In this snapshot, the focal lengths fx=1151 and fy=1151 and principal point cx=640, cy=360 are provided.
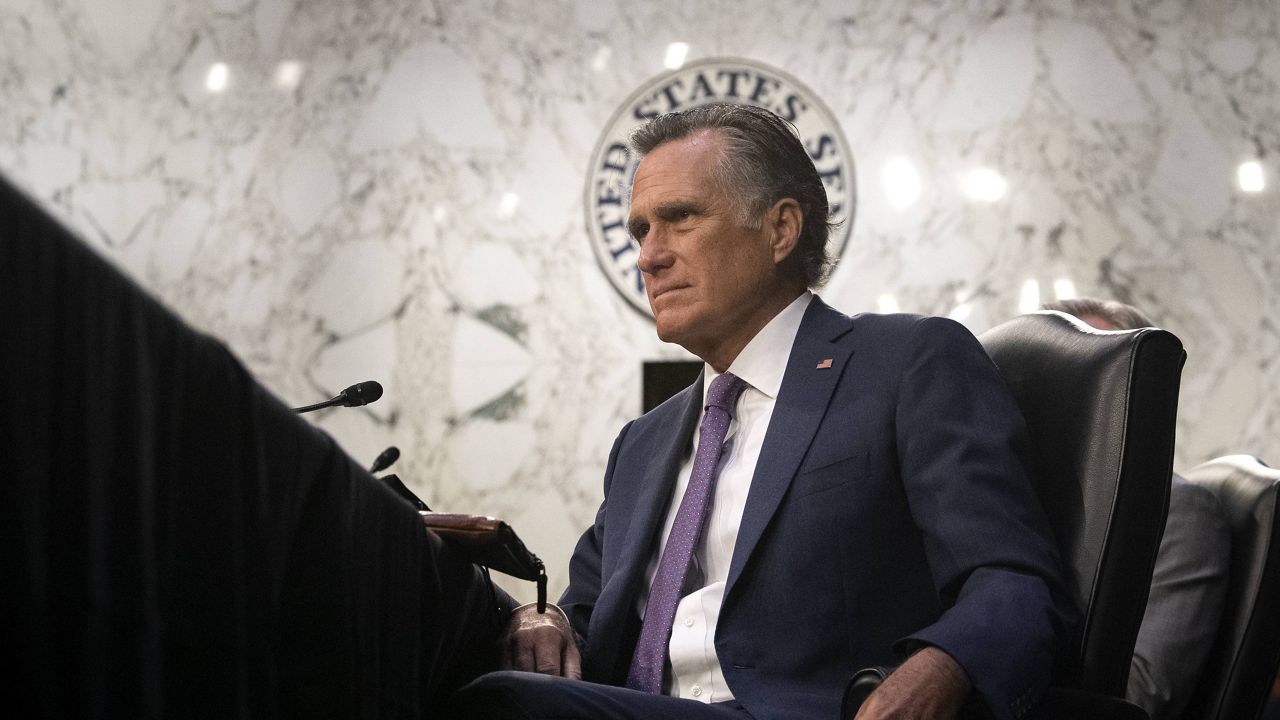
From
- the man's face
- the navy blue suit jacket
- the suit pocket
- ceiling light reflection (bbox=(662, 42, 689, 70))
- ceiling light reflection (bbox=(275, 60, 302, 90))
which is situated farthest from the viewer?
ceiling light reflection (bbox=(275, 60, 302, 90))

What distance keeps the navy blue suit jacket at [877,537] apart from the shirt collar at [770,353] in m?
0.09

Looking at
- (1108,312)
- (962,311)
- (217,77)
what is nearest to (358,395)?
(1108,312)

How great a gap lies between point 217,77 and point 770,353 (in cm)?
294

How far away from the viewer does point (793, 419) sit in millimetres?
1396

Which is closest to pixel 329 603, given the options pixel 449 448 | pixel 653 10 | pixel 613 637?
pixel 613 637

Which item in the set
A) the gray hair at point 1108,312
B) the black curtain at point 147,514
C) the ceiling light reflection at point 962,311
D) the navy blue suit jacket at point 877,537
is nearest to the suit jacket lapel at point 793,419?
the navy blue suit jacket at point 877,537

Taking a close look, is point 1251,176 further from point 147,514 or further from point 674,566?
point 147,514

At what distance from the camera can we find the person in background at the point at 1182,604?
5.46 feet

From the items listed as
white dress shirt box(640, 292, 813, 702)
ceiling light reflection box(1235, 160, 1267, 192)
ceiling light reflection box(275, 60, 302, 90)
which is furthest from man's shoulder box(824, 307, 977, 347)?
ceiling light reflection box(275, 60, 302, 90)

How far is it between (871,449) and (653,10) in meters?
2.87

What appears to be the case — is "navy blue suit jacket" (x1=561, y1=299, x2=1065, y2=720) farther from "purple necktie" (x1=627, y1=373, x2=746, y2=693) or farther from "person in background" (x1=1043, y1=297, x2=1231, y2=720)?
"person in background" (x1=1043, y1=297, x2=1231, y2=720)

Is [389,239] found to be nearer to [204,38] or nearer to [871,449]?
[204,38]

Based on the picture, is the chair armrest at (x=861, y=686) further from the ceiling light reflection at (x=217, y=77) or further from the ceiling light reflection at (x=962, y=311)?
the ceiling light reflection at (x=217, y=77)

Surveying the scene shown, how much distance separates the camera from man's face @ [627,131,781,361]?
1.66 metres
